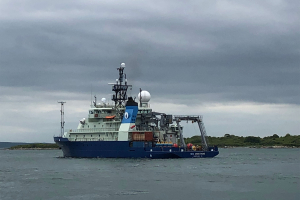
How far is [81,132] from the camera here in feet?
256

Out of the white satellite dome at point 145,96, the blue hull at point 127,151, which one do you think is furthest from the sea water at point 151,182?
the white satellite dome at point 145,96

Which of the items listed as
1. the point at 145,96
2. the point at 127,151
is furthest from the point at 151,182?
the point at 145,96

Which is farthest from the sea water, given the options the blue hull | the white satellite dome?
the white satellite dome

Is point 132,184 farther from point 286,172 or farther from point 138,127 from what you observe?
point 138,127

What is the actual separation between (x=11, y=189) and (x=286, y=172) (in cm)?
3076

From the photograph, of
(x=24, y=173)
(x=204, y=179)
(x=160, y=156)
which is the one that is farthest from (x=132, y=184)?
(x=160, y=156)

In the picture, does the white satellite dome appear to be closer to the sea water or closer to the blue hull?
the blue hull

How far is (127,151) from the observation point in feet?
237

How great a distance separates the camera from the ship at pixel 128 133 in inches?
2837

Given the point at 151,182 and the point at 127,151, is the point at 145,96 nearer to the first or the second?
the point at 127,151

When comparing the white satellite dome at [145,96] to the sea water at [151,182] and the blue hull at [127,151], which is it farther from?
the sea water at [151,182]

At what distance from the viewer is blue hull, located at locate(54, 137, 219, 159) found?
71.4 metres

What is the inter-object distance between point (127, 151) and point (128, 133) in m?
2.56

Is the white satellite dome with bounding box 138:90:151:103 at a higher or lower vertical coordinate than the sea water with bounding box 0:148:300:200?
higher
